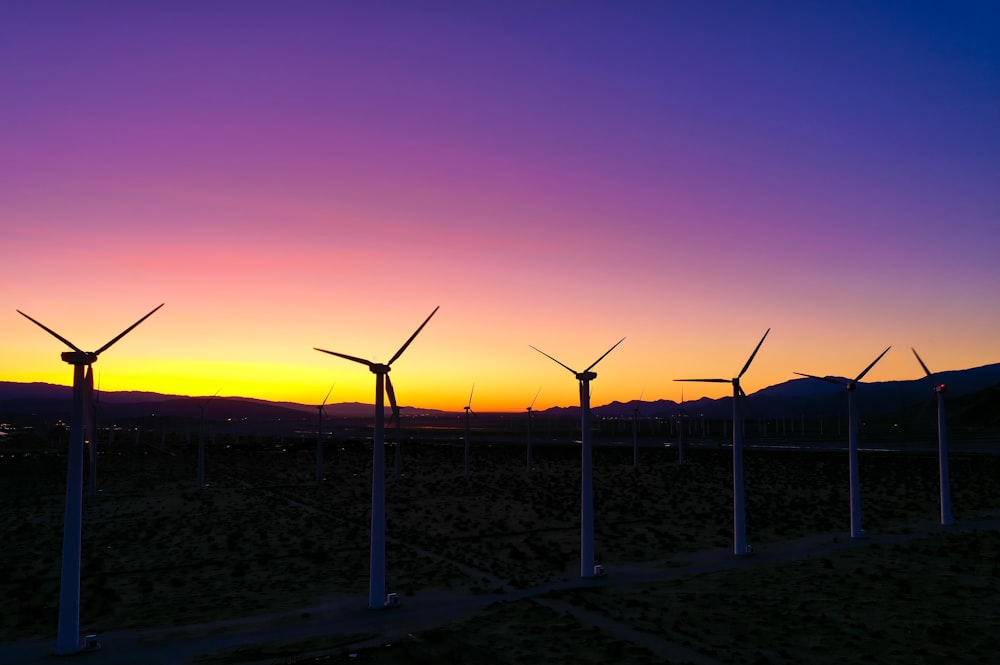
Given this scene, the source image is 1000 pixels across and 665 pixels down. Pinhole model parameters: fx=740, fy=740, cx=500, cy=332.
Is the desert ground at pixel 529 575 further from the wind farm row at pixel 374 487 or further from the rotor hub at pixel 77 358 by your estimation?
the rotor hub at pixel 77 358

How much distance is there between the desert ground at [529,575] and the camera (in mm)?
25797

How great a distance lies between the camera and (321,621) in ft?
96.5

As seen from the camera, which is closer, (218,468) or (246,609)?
(246,609)

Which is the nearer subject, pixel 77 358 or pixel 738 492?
pixel 77 358

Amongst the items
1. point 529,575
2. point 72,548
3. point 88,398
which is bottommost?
point 529,575

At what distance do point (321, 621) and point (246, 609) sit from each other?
4672 mm

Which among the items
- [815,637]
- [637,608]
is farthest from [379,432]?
[815,637]

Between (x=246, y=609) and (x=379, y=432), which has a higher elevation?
(x=379, y=432)

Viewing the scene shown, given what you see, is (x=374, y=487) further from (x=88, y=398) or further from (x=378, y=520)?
(x=88, y=398)

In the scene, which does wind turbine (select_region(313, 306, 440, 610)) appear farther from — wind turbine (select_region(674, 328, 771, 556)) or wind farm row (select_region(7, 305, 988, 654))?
wind turbine (select_region(674, 328, 771, 556))

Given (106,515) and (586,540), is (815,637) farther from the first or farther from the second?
(106,515)

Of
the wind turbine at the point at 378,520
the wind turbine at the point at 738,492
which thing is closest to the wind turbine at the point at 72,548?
the wind turbine at the point at 378,520

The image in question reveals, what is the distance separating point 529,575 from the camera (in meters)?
37.6

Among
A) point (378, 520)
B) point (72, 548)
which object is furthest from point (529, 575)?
point (72, 548)
